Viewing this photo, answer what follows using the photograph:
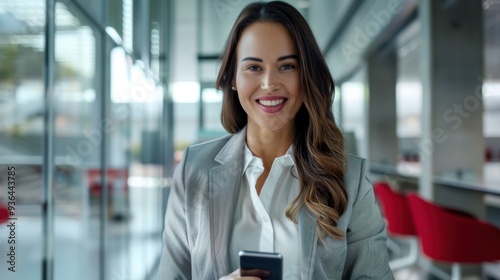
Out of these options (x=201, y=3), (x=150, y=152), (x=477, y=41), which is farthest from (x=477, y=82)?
(x=150, y=152)

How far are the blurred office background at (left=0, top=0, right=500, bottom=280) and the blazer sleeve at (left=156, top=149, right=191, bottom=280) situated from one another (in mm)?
317

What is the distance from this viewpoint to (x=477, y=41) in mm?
5227

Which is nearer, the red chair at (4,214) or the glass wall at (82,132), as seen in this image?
the red chair at (4,214)

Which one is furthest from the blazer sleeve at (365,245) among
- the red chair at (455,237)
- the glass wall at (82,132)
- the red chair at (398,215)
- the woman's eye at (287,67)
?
the red chair at (398,215)

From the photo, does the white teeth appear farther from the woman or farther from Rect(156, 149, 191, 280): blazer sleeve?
Rect(156, 149, 191, 280): blazer sleeve

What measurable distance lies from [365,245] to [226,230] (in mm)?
353

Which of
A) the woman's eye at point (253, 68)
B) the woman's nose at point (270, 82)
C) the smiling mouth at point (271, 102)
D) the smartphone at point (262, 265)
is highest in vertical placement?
the woman's eye at point (253, 68)

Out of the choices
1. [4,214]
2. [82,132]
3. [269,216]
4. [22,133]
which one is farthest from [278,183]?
[82,132]

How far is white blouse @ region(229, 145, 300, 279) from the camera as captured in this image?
3.65 feet

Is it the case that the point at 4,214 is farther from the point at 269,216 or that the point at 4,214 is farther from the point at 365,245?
the point at 365,245

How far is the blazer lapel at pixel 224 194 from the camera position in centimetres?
108

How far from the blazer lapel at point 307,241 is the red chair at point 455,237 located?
2709 mm

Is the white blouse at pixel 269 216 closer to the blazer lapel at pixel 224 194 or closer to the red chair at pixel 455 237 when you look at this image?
the blazer lapel at pixel 224 194

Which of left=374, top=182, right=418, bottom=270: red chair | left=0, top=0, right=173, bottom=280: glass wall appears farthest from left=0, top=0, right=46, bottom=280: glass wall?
left=374, top=182, right=418, bottom=270: red chair
